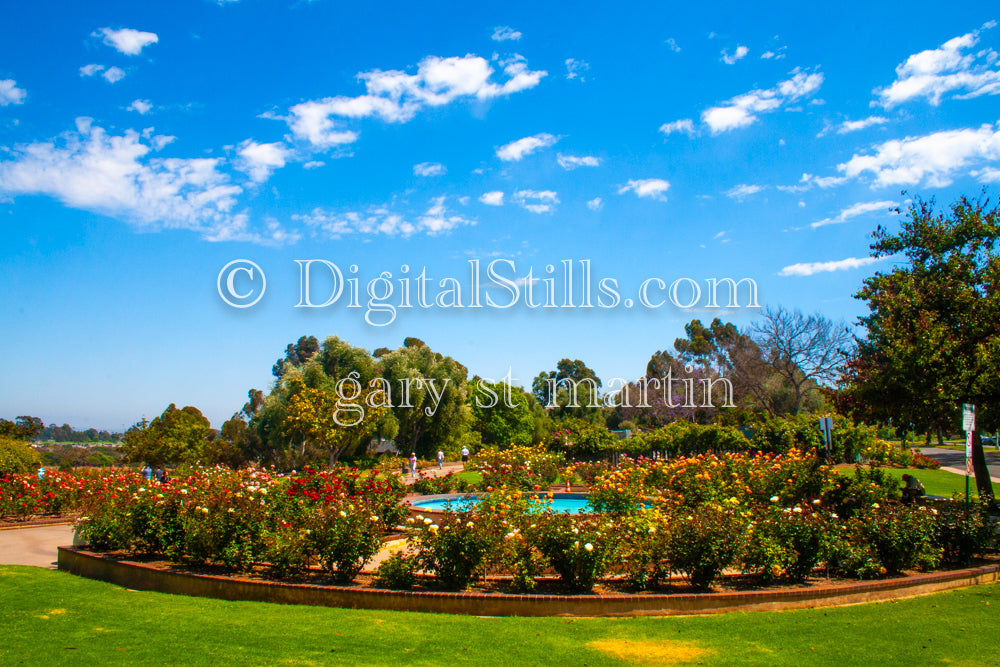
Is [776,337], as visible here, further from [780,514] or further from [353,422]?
[780,514]

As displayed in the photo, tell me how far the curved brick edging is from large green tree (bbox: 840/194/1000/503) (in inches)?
176

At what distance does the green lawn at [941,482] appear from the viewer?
1989cm

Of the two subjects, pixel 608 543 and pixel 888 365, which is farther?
pixel 888 365

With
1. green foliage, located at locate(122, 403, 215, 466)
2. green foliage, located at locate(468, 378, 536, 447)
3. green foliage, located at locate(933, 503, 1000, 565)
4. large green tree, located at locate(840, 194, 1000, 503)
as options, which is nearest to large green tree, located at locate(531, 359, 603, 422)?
green foliage, located at locate(468, 378, 536, 447)

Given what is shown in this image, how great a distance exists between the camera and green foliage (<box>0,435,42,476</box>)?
20344 millimetres

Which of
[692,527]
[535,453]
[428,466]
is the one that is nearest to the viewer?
[692,527]

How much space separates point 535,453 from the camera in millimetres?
21000

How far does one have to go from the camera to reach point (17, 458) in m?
20.8

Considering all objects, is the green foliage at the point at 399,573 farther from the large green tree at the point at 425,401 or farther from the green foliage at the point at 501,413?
the green foliage at the point at 501,413

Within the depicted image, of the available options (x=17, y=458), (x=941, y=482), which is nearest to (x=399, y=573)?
(x=17, y=458)

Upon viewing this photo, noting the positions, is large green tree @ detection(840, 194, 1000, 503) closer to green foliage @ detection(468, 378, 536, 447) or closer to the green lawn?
the green lawn

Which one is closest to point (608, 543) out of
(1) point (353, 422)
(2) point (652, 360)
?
(1) point (353, 422)

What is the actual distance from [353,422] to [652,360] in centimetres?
5498

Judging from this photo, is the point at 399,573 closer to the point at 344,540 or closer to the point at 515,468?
the point at 344,540
